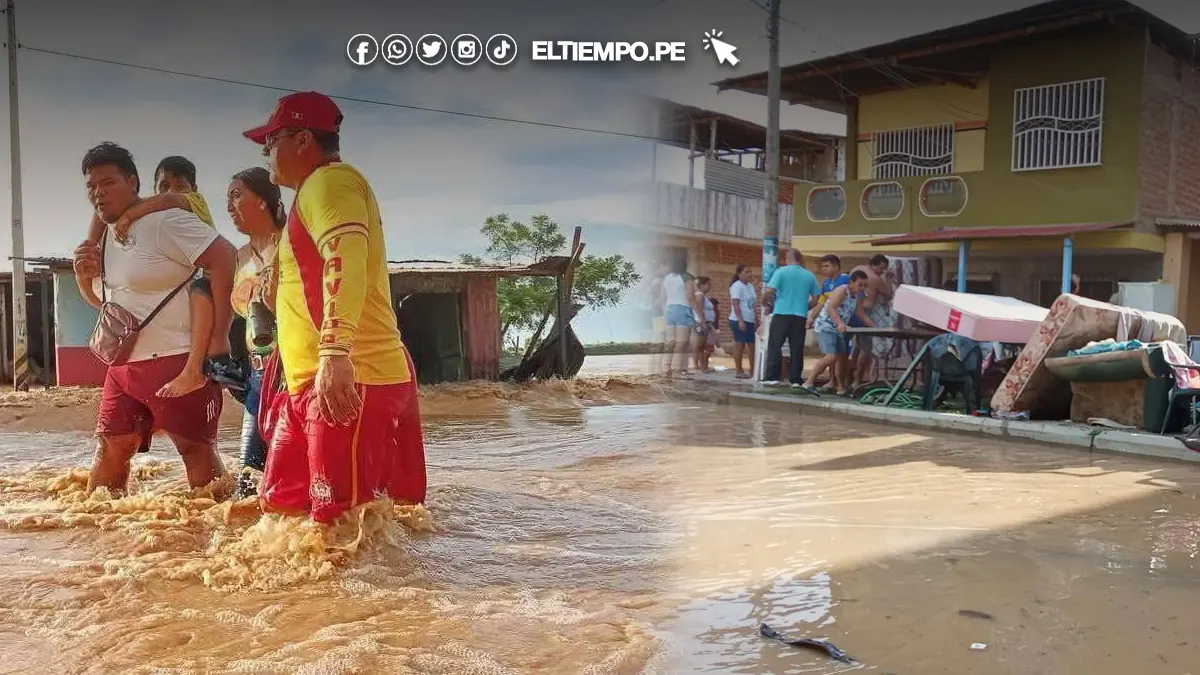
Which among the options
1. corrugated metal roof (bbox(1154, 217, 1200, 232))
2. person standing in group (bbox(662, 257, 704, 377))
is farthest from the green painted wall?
person standing in group (bbox(662, 257, 704, 377))

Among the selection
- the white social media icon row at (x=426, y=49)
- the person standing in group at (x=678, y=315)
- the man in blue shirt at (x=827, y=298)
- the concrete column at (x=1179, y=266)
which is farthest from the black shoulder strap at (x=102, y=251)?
the concrete column at (x=1179, y=266)

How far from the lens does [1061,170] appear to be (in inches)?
530

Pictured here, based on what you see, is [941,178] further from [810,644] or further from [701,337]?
[810,644]

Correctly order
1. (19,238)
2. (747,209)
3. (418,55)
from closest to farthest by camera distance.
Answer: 1. (418,55)
2. (19,238)
3. (747,209)

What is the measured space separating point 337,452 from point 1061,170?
1309 centimetres

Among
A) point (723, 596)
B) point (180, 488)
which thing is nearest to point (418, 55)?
point (180, 488)

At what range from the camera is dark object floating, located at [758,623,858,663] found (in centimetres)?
261

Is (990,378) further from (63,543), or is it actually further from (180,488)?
(63,543)

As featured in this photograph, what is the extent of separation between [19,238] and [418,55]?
892 centimetres

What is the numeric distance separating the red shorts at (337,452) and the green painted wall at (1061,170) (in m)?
12.4

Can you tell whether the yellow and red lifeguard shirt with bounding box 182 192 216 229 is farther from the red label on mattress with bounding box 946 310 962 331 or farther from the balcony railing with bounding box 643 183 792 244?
the balcony railing with bounding box 643 183 792 244

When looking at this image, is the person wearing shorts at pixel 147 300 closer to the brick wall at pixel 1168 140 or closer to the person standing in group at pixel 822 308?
the person standing in group at pixel 822 308

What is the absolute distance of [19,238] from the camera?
45.5 ft

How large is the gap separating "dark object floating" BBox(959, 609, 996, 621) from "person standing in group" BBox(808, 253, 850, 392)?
6964mm
